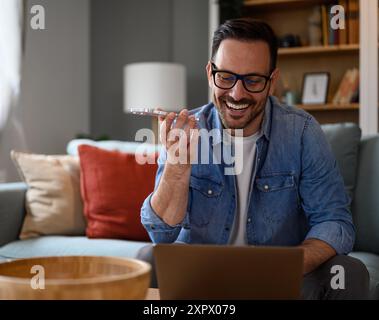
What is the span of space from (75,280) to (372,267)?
1188mm

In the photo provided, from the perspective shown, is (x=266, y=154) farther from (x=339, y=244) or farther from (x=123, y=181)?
(x=123, y=181)

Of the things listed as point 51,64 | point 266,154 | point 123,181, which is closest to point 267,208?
point 266,154

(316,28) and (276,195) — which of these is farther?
(316,28)

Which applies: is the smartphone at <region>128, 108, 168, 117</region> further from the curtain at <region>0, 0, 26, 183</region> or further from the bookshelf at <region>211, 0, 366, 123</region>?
the bookshelf at <region>211, 0, 366, 123</region>

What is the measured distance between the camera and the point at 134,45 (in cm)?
391

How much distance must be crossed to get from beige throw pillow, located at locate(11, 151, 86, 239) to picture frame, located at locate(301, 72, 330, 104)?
1.86m

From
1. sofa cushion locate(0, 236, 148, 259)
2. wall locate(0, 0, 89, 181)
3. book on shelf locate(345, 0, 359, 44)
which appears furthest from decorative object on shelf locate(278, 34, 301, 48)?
sofa cushion locate(0, 236, 148, 259)

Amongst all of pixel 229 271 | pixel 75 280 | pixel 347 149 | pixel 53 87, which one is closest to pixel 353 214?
pixel 347 149

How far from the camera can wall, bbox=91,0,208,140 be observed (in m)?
3.86

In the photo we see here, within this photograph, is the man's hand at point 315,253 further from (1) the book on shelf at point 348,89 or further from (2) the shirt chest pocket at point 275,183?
(1) the book on shelf at point 348,89

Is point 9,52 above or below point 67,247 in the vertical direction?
above

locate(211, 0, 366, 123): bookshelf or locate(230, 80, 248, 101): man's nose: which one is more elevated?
locate(211, 0, 366, 123): bookshelf

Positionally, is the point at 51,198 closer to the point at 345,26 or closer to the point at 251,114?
the point at 251,114

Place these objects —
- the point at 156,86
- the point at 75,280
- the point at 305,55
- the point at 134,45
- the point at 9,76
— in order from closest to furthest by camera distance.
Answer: the point at 75,280 → the point at 9,76 → the point at 156,86 → the point at 305,55 → the point at 134,45
